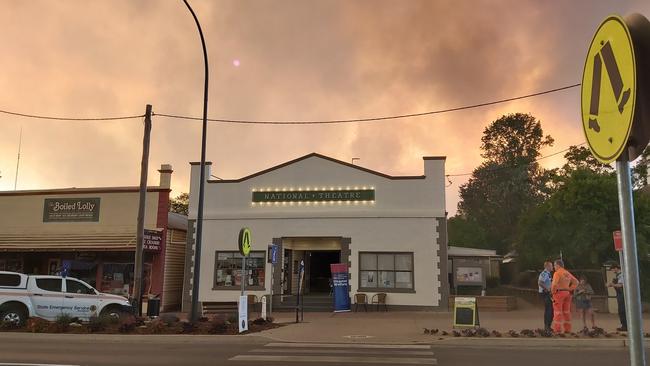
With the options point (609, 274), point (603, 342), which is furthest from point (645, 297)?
point (603, 342)

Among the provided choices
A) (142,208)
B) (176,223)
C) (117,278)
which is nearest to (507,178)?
(176,223)

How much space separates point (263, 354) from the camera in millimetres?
11430

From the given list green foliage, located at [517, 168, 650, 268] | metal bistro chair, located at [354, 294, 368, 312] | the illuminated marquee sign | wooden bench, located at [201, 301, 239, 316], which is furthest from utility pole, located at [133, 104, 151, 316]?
green foliage, located at [517, 168, 650, 268]

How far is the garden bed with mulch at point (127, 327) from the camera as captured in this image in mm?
14883

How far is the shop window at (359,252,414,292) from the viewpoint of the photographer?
23.5 metres

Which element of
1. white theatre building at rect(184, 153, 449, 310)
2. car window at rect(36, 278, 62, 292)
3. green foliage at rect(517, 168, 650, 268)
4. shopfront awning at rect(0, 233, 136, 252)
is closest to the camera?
car window at rect(36, 278, 62, 292)

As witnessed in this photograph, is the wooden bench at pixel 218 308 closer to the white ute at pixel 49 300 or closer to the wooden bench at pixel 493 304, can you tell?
the white ute at pixel 49 300

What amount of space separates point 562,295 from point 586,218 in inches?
613

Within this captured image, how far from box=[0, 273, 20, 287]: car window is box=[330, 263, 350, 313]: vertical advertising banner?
474 inches

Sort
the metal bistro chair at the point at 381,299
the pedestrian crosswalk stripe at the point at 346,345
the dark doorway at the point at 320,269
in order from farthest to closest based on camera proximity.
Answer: the dark doorway at the point at 320,269, the metal bistro chair at the point at 381,299, the pedestrian crosswalk stripe at the point at 346,345

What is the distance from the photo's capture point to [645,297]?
73.2 feet

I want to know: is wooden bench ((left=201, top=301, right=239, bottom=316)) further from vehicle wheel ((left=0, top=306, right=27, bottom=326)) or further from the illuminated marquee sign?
vehicle wheel ((left=0, top=306, right=27, bottom=326))

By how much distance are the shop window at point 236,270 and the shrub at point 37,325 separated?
393 inches

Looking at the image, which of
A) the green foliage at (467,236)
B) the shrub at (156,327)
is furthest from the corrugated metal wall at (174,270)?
the green foliage at (467,236)
